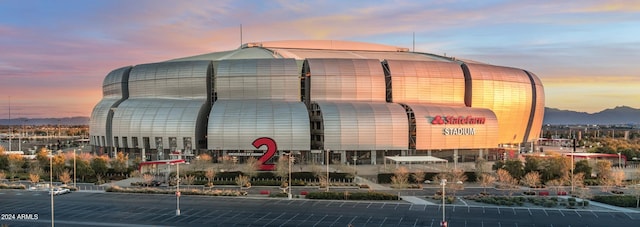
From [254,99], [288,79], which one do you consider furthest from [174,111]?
[288,79]

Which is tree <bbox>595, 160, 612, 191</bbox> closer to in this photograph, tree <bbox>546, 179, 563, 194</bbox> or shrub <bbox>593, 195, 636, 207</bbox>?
tree <bbox>546, 179, 563, 194</bbox>

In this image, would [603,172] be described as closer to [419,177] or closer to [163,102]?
[419,177]

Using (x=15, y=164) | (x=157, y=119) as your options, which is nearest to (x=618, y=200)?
(x=157, y=119)

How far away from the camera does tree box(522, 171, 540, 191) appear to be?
7225 cm

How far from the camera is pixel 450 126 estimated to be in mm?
108875

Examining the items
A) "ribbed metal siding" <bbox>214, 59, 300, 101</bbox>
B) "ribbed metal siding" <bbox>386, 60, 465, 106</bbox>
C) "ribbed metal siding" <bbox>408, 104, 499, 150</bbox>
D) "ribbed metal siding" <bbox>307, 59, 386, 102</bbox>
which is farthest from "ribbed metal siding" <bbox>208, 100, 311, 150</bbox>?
"ribbed metal siding" <bbox>386, 60, 465, 106</bbox>

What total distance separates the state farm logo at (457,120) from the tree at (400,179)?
32132 mm

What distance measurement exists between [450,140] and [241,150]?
43926mm

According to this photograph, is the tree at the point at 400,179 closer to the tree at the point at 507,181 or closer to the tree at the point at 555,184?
the tree at the point at 507,181

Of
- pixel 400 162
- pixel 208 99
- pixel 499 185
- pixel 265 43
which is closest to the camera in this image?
pixel 499 185

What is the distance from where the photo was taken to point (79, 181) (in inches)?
3145

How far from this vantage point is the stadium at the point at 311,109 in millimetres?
103812

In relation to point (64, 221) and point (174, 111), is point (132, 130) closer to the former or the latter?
point (174, 111)

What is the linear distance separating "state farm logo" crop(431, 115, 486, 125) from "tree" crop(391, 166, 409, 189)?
1265 inches
